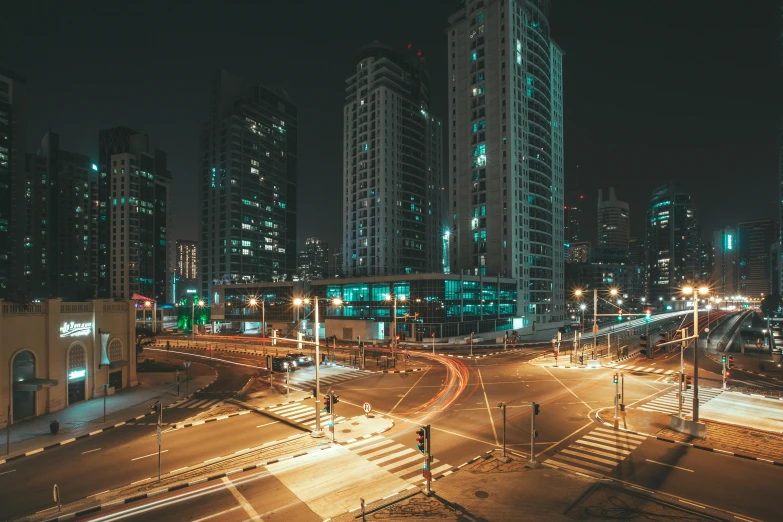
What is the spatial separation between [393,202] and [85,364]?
317 feet

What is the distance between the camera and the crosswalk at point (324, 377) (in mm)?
38000

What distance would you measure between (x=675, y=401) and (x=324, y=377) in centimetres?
3024

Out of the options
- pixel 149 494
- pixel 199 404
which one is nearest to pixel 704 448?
pixel 149 494

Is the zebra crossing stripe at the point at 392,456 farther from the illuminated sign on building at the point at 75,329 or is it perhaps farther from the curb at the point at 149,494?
the illuminated sign on building at the point at 75,329

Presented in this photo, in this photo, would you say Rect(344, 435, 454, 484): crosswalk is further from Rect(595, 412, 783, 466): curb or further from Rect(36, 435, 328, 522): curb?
Rect(595, 412, 783, 466): curb

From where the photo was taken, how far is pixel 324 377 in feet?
133

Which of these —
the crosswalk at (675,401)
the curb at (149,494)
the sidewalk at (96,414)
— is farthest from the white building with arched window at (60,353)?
the crosswalk at (675,401)

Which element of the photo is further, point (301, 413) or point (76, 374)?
point (76, 374)

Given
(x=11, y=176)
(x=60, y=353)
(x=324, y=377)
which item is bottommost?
(x=324, y=377)

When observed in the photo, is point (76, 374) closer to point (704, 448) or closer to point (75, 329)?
point (75, 329)

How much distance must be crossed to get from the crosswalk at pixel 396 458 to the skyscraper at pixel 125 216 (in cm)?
16419

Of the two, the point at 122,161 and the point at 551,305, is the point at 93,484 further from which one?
the point at 122,161

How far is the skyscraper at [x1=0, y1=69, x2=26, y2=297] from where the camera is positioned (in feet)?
359

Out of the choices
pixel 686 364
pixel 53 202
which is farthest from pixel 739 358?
pixel 53 202
